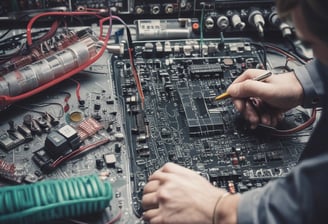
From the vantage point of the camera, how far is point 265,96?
7.04 feet

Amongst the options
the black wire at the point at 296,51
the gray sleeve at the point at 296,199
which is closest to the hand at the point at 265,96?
the black wire at the point at 296,51

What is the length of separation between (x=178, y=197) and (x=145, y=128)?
0.56 m

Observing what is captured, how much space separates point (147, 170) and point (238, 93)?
1.88 ft

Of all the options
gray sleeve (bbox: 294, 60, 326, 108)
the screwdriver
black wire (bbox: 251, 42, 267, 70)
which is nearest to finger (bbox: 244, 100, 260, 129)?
the screwdriver

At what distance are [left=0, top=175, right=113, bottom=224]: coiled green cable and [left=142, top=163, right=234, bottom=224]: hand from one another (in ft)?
0.59

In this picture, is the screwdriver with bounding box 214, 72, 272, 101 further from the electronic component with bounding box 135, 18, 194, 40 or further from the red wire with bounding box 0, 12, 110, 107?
the red wire with bounding box 0, 12, 110, 107

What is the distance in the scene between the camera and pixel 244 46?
2646 mm

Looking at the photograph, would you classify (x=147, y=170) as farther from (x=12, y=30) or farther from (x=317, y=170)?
(x=12, y=30)

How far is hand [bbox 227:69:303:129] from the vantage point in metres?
2.14

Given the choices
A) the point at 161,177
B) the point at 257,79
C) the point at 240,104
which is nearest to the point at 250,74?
the point at 257,79

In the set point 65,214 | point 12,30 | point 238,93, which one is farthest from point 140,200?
point 12,30

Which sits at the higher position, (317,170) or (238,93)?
(317,170)

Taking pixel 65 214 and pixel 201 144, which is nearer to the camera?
pixel 65 214

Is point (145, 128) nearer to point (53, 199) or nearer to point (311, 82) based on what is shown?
point (53, 199)
